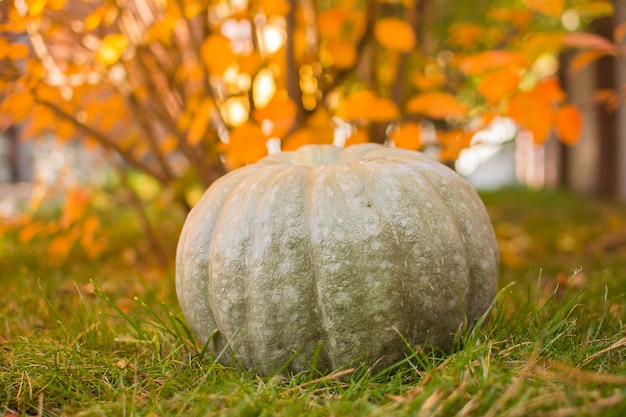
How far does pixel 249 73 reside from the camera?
2.75 metres

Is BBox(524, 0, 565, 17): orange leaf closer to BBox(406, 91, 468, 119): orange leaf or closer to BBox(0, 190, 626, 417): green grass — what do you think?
BBox(406, 91, 468, 119): orange leaf

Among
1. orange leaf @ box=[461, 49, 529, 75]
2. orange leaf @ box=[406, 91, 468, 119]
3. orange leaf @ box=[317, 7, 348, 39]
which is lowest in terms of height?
orange leaf @ box=[406, 91, 468, 119]

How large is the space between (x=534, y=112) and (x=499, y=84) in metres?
0.19

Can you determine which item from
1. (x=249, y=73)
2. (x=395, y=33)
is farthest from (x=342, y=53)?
(x=249, y=73)

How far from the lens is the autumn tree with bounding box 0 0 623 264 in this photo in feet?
7.83

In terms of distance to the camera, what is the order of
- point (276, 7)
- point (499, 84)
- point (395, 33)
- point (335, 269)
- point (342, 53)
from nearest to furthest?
point (335, 269)
point (499, 84)
point (395, 33)
point (276, 7)
point (342, 53)

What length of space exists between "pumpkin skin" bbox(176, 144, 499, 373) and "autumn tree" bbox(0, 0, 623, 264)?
80 cm

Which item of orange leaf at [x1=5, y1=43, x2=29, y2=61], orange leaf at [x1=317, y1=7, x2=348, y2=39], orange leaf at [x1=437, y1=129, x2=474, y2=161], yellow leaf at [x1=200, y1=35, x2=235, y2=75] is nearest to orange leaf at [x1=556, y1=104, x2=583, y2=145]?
orange leaf at [x1=437, y1=129, x2=474, y2=161]

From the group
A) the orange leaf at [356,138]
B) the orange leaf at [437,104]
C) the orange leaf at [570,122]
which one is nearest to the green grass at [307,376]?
the orange leaf at [570,122]

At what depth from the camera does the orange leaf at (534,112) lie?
2355 millimetres

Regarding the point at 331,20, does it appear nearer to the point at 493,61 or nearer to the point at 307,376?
the point at 493,61

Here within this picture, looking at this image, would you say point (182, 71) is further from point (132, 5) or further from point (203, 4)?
point (203, 4)

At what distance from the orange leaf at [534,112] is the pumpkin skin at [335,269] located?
0.78 m

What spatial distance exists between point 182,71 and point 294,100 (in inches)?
34.6
